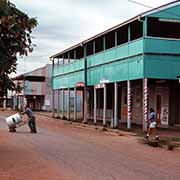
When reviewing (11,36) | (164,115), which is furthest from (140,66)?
(11,36)

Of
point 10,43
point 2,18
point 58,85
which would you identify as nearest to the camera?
point 2,18

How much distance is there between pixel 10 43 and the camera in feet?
54.1

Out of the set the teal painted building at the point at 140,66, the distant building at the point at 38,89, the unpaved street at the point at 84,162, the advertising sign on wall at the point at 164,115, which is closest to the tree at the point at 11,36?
the unpaved street at the point at 84,162

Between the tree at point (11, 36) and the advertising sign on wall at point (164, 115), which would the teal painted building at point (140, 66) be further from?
the tree at point (11, 36)

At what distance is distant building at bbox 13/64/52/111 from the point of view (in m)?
89.5

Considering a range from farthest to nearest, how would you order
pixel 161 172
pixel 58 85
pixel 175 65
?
pixel 58 85 → pixel 175 65 → pixel 161 172

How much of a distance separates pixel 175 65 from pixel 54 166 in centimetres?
1782

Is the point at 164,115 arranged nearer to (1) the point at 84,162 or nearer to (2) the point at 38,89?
(1) the point at 84,162

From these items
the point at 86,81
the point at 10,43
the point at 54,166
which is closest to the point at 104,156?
the point at 54,166

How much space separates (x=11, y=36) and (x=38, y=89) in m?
74.6

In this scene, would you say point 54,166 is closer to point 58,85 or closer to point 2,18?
point 2,18

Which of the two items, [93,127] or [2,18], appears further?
[93,127]

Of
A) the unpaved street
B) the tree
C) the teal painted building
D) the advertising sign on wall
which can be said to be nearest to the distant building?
the teal painted building

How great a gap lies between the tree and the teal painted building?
1442 cm
